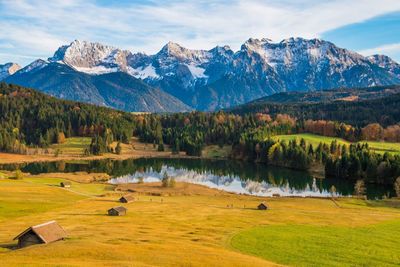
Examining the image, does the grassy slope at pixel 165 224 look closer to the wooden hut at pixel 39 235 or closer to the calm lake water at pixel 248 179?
the wooden hut at pixel 39 235

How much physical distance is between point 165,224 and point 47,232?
25.1m

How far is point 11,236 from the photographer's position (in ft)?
210

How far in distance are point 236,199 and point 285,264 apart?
227ft

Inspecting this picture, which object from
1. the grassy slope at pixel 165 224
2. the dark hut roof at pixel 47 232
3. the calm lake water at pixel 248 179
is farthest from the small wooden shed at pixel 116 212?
the calm lake water at pixel 248 179

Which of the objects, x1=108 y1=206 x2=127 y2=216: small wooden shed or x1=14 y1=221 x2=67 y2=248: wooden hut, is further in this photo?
x1=108 y1=206 x2=127 y2=216: small wooden shed

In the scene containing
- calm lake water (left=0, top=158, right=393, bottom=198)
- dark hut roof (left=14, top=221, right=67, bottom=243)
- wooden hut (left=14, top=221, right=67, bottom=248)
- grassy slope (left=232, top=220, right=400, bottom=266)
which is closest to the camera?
wooden hut (left=14, top=221, right=67, bottom=248)

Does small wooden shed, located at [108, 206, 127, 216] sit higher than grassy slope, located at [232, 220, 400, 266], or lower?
higher

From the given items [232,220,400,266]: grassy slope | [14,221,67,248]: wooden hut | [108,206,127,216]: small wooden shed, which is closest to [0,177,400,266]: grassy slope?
[232,220,400,266]: grassy slope

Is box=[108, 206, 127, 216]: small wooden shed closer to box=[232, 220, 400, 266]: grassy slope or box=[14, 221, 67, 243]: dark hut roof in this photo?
box=[14, 221, 67, 243]: dark hut roof

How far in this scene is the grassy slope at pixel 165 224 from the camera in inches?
2005

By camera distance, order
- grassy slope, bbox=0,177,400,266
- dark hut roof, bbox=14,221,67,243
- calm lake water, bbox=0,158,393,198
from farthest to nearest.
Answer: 1. calm lake water, bbox=0,158,393,198
2. dark hut roof, bbox=14,221,67,243
3. grassy slope, bbox=0,177,400,266

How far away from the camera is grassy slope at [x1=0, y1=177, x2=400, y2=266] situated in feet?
167

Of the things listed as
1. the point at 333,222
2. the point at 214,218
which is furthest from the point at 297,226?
the point at 214,218

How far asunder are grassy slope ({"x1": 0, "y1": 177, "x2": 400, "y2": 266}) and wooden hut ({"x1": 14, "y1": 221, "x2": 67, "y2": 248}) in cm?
196
